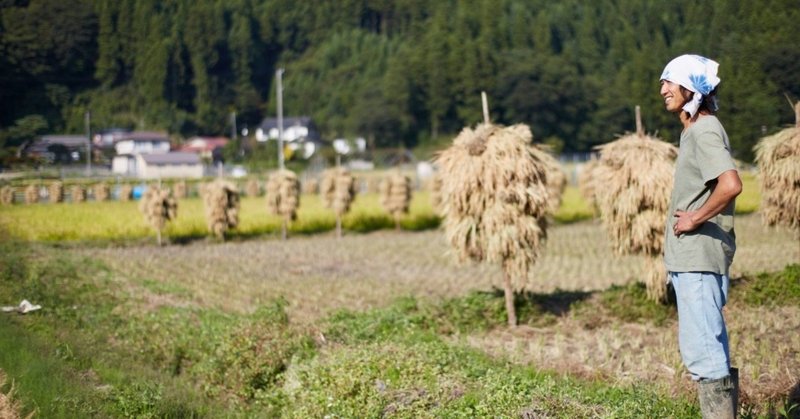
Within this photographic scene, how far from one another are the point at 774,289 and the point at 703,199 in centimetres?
750

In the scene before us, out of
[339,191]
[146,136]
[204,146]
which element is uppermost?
[146,136]

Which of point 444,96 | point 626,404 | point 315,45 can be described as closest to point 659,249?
point 626,404

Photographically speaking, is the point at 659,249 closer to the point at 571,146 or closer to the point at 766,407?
the point at 766,407

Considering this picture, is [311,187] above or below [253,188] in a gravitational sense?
below

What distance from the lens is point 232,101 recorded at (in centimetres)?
8781

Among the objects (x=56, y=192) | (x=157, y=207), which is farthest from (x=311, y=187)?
(x=157, y=207)

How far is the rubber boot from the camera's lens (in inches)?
211

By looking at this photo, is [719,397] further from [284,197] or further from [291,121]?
[291,121]

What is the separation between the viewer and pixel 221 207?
3184 centimetres

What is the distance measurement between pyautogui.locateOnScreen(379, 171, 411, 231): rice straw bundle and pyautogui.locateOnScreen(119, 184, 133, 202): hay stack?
1228 cm

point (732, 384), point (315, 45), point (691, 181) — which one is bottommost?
point (732, 384)

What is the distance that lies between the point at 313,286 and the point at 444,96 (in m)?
51.0

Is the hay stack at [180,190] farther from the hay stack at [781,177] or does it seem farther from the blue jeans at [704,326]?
the blue jeans at [704,326]

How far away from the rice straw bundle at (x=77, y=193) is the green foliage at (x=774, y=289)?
100 feet
